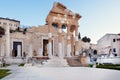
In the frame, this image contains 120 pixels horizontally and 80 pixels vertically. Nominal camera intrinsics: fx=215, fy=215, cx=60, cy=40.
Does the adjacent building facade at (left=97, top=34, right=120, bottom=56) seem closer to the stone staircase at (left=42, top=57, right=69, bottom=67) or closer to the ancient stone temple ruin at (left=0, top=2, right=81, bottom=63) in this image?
the ancient stone temple ruin at (left=0, top=2, right=81, bottom=63)

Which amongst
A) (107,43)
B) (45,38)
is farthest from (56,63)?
(107,43)

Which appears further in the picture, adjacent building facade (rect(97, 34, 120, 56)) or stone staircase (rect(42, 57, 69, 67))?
adjacent building facade (rect(97, 34, 120, 56))

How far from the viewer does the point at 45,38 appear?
42.9m

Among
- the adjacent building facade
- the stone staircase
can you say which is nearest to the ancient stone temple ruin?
the stone staircase

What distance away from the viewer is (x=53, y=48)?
4328 centimetres

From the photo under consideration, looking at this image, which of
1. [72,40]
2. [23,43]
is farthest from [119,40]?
[23,43]

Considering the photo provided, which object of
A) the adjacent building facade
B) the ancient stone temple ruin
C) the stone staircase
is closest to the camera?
the stone staircase

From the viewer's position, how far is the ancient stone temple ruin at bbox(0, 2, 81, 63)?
32000 millimetres

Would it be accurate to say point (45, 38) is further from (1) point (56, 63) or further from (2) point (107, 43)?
(2) point (107, 43)

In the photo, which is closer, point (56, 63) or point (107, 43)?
point (56, 63)

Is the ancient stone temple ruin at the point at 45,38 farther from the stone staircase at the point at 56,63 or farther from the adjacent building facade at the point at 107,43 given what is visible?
the adjacent building facade at the point at 107,43

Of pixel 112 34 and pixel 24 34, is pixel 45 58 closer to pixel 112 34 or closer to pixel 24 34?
pixel 24 34

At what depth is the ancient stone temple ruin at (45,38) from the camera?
1260 inches

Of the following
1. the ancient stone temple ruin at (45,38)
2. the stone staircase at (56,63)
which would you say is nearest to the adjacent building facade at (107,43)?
the ancient stone temple ruin at (45,38)
